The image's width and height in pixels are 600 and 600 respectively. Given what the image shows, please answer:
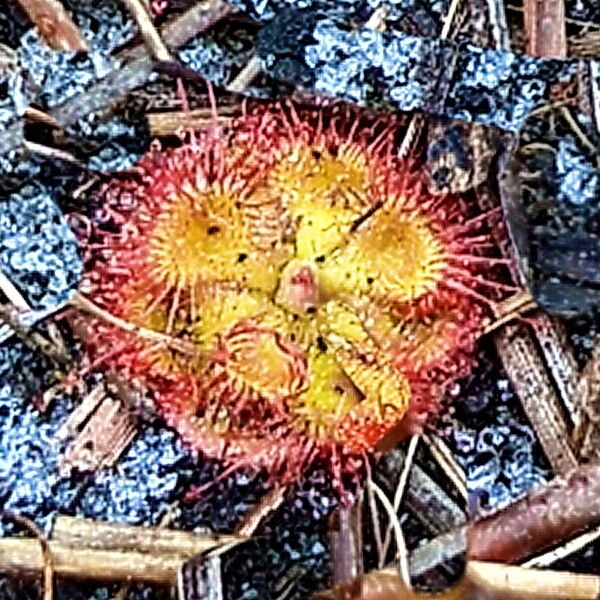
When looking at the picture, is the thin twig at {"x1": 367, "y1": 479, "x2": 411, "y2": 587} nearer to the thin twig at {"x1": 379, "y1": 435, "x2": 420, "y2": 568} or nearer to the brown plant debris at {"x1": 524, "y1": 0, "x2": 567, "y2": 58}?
the thin twig at {"x1": 379, "y1": 435, "x2": 420, "y2": 568}

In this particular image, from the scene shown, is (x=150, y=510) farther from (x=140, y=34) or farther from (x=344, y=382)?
(x=140, y=34)

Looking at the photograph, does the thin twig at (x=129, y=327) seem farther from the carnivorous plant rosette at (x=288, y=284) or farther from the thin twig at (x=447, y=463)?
the thin twig at (x=447, y=463)

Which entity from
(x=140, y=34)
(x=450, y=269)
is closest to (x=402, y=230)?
(x=450, y=269)

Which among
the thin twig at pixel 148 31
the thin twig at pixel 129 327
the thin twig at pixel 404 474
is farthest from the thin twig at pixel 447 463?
the thin twig at pixel 148 31

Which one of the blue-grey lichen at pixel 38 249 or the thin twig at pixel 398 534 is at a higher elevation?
the blue-grey lichen at pixel 38 249

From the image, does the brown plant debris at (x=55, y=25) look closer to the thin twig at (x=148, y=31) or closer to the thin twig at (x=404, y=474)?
the thin twig at (x=148, y=31)

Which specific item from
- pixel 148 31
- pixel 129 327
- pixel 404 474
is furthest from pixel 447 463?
pixel 148 31

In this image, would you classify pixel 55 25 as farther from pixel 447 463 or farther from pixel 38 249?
pixel 447 463

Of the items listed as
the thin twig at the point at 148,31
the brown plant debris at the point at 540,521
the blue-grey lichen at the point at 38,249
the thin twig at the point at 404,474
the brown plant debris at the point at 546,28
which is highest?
the thin twig at the point at 148,31

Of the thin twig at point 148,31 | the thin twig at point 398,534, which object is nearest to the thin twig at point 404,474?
the thin twig at point 398,534
